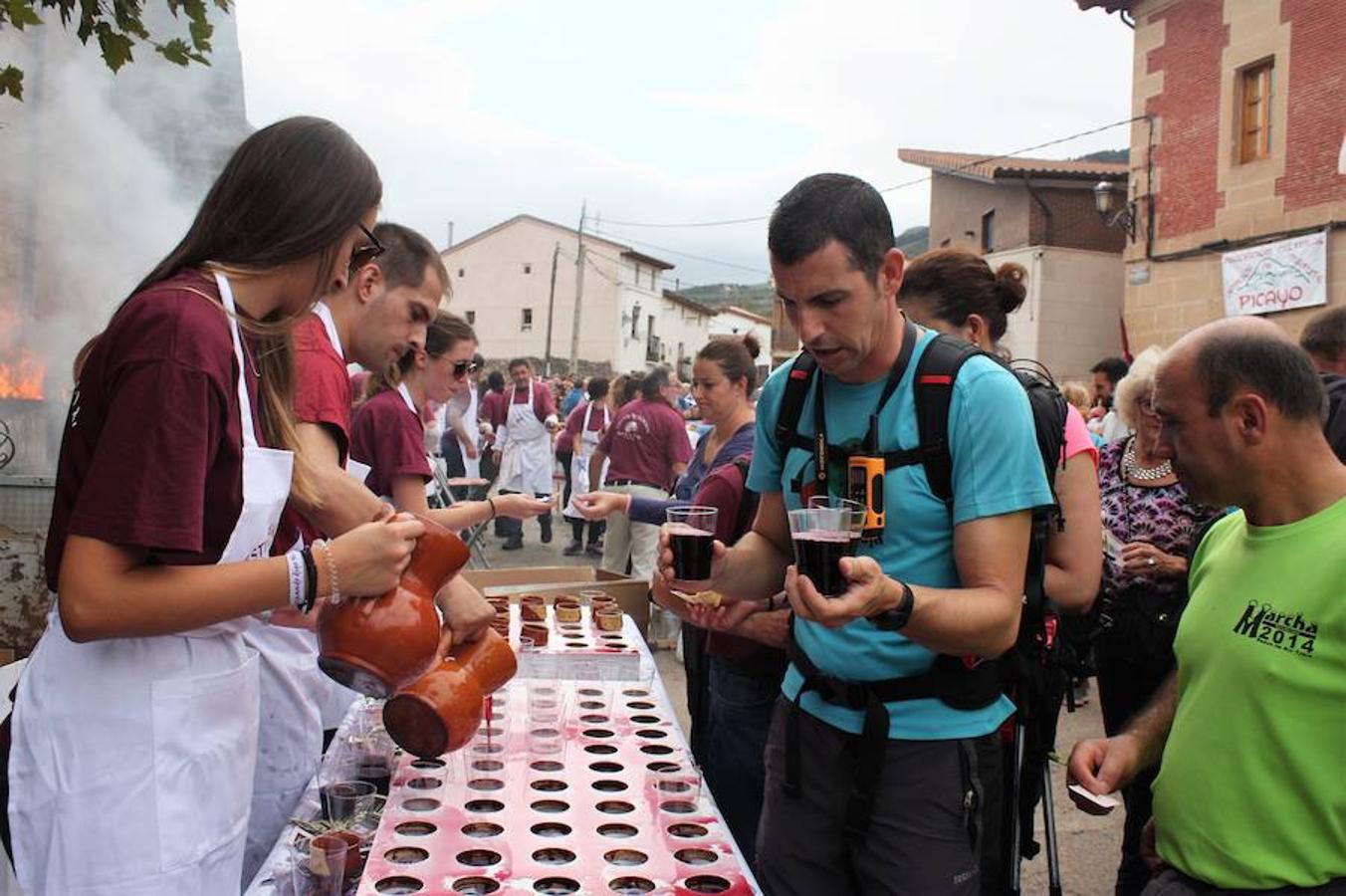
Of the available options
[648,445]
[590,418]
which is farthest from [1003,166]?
[648,445]

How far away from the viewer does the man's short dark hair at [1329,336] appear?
148 inches

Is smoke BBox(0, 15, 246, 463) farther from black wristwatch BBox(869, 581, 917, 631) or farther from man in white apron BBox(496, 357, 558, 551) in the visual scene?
black wristwatch BBox(869, 581, 917, 631)

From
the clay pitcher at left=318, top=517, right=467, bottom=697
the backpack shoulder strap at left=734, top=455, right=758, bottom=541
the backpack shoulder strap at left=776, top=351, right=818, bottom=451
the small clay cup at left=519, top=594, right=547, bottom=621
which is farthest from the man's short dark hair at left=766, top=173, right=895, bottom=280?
the small clay cup at left=519, top=594, right=547, bottom=621

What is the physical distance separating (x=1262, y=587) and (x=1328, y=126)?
43.6 feet

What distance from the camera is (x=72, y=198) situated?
833cm

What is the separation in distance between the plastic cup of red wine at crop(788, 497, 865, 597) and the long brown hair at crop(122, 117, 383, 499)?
40.5 inches

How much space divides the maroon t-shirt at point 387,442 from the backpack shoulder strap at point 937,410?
193 centimetres

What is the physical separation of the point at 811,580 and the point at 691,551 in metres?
0.60

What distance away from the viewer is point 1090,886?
4.08 metres

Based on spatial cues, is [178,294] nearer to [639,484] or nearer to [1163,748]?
[1163,748]

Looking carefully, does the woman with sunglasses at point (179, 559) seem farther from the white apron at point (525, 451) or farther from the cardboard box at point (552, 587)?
the white apron at point (525, 451)

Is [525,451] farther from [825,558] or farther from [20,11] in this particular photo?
[825,558]

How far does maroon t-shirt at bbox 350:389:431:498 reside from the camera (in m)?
3.39

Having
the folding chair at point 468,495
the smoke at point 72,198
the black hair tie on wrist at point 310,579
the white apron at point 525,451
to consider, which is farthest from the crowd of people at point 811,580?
the white apron at point 525,451
